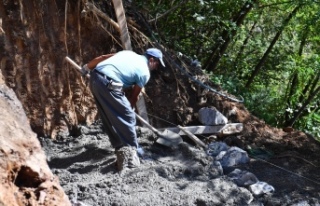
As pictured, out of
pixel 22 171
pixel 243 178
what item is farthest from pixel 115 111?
pixel 22 171

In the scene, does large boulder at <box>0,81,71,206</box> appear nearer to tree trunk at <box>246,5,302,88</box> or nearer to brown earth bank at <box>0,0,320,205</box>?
brown earth bank at <box>0,0,320,205</box>

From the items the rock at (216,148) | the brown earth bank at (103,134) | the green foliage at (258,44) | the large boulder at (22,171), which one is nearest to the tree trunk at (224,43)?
the green foliage at (258,44)

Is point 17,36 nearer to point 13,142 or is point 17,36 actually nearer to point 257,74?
point 13,142

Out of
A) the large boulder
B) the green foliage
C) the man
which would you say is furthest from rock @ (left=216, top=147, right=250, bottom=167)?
the large boulder

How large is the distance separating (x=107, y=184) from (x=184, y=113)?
7.75 ft

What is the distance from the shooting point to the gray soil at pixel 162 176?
180 inches

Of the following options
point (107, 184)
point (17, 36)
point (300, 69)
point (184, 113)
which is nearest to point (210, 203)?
point (107, 184)

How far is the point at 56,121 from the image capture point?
239 inches

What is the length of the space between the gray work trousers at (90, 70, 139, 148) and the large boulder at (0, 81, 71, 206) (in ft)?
6.24

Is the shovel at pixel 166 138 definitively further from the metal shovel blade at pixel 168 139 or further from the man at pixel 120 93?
the man at pixel 120 93

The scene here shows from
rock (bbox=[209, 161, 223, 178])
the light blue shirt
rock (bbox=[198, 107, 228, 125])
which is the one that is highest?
the light blue shirt

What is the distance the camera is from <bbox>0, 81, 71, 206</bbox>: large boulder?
262 centimetres

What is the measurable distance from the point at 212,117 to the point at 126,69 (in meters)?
1.99

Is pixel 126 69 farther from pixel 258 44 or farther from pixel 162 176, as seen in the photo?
pixel 258 44
